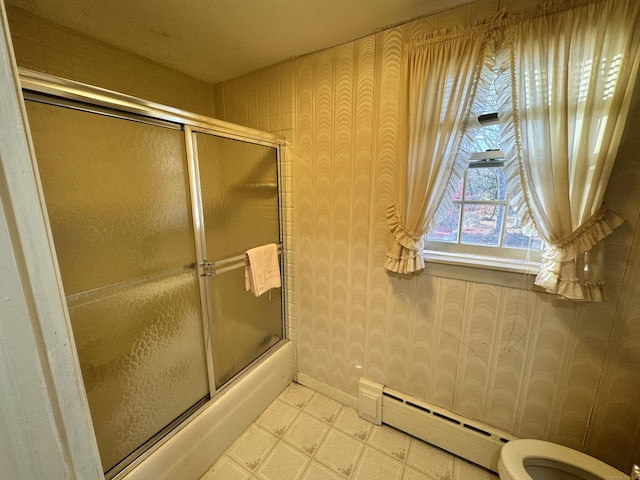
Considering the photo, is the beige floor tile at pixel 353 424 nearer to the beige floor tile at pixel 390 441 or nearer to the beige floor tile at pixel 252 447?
the beige floor tile at pixel 390 441

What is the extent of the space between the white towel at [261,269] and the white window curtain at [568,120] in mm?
1332

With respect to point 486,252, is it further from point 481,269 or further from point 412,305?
point 412,305

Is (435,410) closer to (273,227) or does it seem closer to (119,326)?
(273,227)

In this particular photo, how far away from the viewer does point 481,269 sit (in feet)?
4.15

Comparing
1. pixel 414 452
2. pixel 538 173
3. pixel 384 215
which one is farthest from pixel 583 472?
pixel 384 215

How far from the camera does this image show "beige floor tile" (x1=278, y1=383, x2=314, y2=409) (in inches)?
70.9

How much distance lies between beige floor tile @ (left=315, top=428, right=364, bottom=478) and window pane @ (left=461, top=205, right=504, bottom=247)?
1.31 m

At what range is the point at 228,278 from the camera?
4.92 feet

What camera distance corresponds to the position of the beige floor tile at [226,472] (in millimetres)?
1323

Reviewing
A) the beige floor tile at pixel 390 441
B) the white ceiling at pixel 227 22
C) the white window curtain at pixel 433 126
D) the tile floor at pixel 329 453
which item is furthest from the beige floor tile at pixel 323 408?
the white ceiling at pixel 227 22

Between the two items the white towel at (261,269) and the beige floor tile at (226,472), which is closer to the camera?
the beige floor tile at (226,472)

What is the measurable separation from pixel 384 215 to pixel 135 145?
120cm

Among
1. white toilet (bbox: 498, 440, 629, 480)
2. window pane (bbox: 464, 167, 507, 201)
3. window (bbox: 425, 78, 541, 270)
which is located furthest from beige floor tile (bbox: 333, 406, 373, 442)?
window pane (bbox: 464, 167, 507, 201)

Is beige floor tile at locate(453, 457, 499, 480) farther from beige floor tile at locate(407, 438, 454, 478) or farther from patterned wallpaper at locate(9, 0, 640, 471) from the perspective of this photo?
patterned wallpaper at locate(9, 0, 640, 471)
